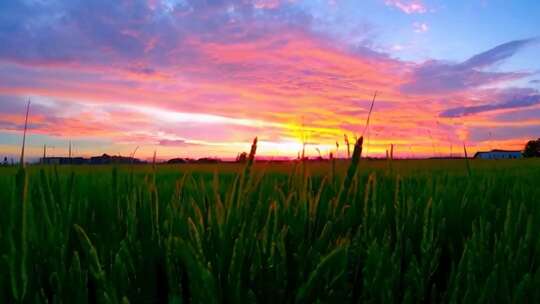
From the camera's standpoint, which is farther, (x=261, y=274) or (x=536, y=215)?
(x=536, y=215)

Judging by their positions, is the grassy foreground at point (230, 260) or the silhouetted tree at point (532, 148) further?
the silhouetted tree at point (532, 148)

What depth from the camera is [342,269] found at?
1.07m

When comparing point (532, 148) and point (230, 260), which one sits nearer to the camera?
point (230, 260)

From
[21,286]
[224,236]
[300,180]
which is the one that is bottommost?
[21,286]

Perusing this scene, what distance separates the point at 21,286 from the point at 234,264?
47 cm

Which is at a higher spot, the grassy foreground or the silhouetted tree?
the silhouetted tree

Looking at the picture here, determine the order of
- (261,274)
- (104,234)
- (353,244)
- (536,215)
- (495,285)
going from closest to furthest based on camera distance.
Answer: (495,285), (261,274), (353,244), (104,234), (536,215)

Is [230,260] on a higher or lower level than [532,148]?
lower

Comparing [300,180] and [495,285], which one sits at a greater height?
[300,180]

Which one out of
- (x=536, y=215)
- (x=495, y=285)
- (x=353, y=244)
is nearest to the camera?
(x=495, y=285)

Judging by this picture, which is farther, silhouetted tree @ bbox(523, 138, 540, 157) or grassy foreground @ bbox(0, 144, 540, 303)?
silhouetted tree @ bbox(523, 138, 540, 157)

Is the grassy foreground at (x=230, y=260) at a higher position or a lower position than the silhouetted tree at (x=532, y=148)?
lower

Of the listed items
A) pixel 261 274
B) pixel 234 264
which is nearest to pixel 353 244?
pixel 261 274

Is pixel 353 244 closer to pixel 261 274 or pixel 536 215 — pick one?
pixel 261 274
